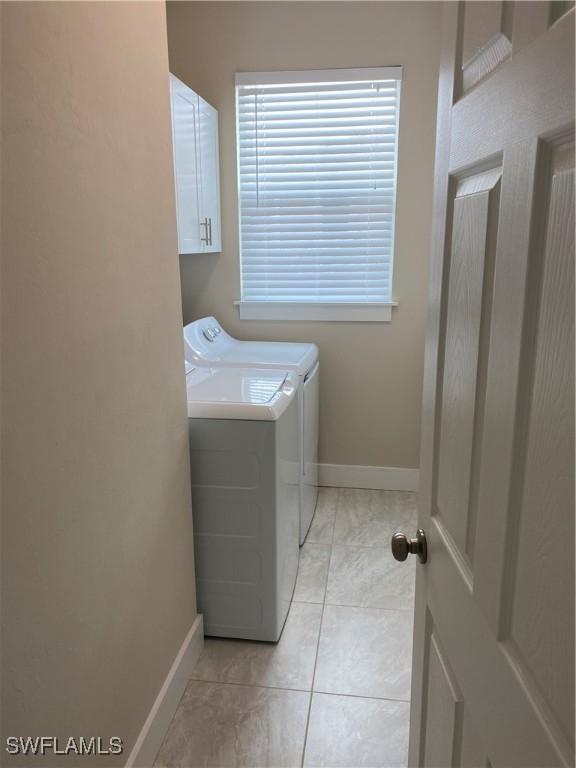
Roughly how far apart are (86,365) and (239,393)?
3.10 feet

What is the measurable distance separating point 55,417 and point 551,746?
930mm

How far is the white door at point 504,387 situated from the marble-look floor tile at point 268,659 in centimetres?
108

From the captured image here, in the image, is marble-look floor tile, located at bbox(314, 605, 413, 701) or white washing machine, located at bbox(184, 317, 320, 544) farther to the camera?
white washing machine, located at bbox(184, 317, 320, 544)

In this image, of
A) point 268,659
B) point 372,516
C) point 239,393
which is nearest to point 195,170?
point 239,393

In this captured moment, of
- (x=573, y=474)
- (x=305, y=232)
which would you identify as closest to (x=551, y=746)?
(x=573, y=474)

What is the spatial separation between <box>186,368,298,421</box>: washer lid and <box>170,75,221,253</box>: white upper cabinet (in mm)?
586

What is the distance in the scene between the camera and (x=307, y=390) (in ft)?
9.15

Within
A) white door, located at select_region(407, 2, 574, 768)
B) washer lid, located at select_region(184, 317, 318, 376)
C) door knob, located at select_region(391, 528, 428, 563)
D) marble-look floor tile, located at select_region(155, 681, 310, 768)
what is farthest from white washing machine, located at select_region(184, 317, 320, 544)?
white door, located at select_region(407, 2, 574, 768)

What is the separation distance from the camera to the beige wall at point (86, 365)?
3.20 feet

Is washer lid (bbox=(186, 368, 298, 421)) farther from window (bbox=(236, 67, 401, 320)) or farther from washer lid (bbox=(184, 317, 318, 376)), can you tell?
window (bbox=(236, 67, 401, 320))

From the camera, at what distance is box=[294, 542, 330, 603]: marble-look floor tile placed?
2.42 metres

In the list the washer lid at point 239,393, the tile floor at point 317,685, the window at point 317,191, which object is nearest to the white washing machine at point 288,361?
the washer lid at point 239,393

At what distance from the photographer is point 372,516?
313 centimetres

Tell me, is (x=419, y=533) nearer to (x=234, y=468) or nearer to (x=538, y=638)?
(x=538, y=638)
